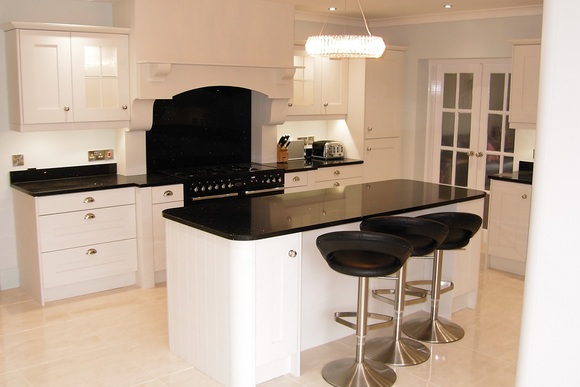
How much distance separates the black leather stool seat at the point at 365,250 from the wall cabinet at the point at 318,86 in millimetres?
3354

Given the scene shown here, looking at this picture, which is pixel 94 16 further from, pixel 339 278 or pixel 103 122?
pixel 339 278

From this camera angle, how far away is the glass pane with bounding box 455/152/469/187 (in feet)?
23.4

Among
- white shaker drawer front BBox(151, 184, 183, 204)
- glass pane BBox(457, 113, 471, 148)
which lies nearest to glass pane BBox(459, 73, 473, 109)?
glass pane BBox(457, 113, 471, 148)

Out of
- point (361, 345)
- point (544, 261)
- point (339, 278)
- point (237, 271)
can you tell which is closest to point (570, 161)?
point (544, 261)

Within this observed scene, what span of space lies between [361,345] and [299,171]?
115 inches

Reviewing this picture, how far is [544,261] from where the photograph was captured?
130 cm

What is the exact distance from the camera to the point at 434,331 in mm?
4230

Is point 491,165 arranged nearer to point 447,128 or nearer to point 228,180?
point 447,128

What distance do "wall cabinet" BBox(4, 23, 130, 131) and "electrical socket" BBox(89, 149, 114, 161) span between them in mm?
388

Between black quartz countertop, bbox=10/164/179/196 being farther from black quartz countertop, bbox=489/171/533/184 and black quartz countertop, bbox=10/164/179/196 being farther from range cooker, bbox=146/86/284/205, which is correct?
black quartz countertop, bbox=489/171/533/184

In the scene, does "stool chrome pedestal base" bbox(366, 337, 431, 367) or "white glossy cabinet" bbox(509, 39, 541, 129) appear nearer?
"stool chrome pedestal base" bbox(366, 337, 431, 367)

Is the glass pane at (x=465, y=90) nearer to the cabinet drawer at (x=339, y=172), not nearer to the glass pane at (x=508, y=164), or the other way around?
the glass pane at (x=508, y=164)

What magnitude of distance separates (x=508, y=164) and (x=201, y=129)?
3.35 m

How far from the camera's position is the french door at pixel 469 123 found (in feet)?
22.0
